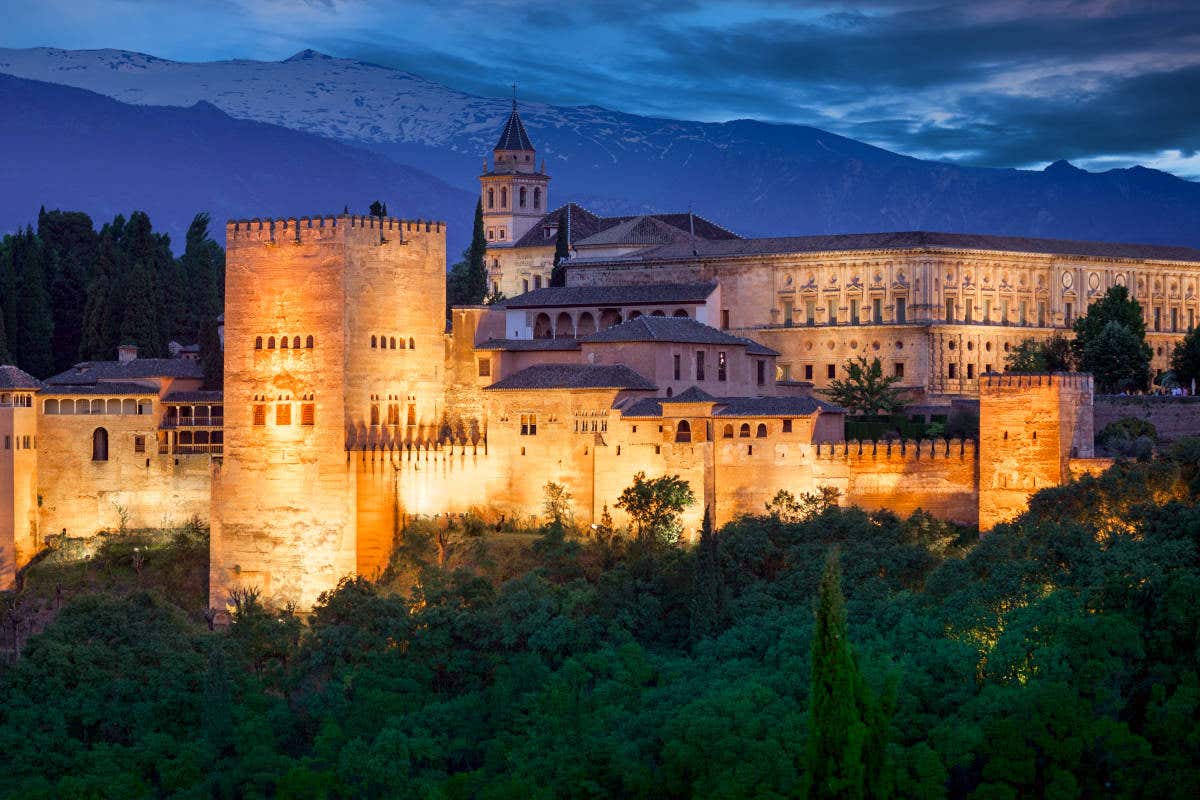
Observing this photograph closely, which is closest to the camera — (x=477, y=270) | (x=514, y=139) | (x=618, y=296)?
(x=618, y=296)

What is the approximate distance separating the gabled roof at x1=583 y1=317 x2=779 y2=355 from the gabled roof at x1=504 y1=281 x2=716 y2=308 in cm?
405

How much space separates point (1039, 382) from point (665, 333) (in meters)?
9.32

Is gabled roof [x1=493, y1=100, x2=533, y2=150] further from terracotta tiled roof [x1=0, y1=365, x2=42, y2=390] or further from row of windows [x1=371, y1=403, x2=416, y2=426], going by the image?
row of windows [x1=371, y1=403, x2=416, y2=426]

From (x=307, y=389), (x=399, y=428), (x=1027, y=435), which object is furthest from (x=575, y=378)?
(x=1027, y=435)

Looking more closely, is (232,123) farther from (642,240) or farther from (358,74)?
(642,240)

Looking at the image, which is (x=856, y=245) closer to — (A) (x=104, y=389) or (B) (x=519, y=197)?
(B) (x=519, y=197)

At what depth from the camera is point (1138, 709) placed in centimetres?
2930

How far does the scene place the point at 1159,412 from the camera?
44.5 m

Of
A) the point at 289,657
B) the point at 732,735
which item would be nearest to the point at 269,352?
the point at 289,657

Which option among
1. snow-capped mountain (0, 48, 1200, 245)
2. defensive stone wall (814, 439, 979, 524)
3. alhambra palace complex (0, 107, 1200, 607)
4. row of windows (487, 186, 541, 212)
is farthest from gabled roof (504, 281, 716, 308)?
snow-capped mountain (0, 48, 1200, 245)

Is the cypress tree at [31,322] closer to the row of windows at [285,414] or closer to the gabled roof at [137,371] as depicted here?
the gabled roof at [137,371]

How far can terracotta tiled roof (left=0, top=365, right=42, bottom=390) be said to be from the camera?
146 ft

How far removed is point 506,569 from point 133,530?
1048 centimetres

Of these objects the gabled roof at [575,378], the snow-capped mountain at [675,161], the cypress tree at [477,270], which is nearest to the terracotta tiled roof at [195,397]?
the gabled roof at [575,378]
